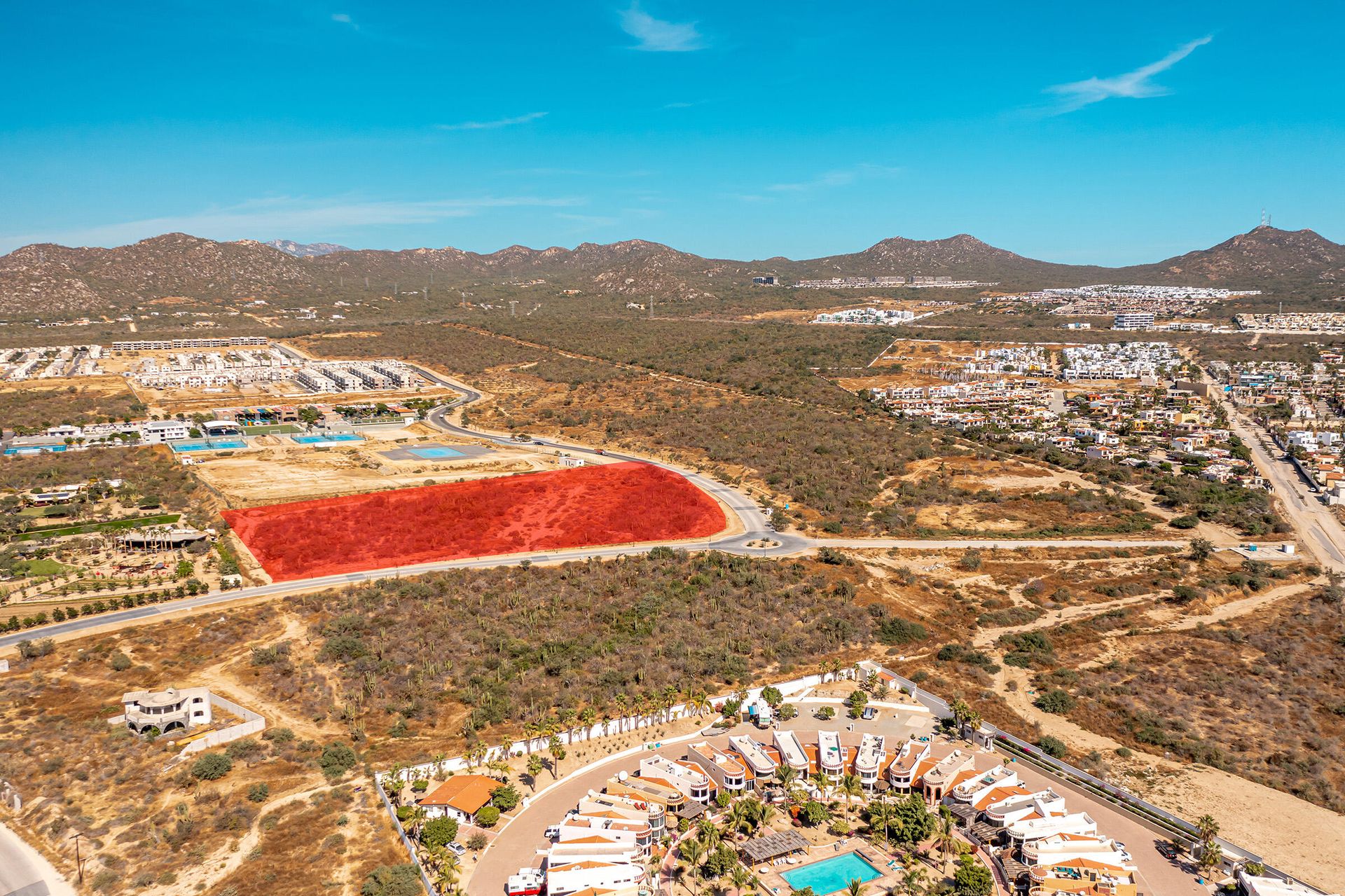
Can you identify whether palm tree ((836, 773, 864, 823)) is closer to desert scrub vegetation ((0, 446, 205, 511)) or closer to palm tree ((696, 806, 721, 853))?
palm tree ((696, 806, 721, 853))

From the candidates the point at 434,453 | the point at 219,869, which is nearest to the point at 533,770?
the point at 219,869

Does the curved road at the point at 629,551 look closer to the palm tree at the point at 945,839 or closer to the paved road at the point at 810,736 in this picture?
the paved road at the point at 810,736

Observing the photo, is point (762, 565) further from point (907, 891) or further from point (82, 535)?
point (82, 535)

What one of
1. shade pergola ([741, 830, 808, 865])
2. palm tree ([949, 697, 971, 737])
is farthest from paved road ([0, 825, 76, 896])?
palm tree ([949, 697, 971, 737])

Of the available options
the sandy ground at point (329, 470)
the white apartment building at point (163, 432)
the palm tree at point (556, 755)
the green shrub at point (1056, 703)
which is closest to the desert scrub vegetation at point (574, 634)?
the palm tree at point (556, 755)

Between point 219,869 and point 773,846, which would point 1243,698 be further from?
point 219,869

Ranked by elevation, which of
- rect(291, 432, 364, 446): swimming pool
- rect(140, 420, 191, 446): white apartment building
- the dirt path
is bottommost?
the dirt path
